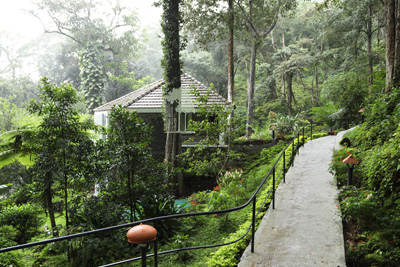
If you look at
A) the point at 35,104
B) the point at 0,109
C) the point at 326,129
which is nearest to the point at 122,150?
the point at 35,104

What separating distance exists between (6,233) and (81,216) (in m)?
4.57

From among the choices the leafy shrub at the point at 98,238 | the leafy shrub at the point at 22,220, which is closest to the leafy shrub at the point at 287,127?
the leafy shrub at the point at 98,238

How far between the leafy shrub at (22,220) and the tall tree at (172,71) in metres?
5.39

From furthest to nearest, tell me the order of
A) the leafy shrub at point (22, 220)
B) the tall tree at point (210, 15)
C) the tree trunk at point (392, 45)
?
the tall tree at point (210, 15)
the leafy shrub at point (22, 220)
the tree trunk at point (392, 45)

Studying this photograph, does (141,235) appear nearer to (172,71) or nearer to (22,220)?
(172,71)

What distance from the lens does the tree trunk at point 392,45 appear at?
27.3 feet

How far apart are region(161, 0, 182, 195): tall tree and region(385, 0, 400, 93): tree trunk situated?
7129mm

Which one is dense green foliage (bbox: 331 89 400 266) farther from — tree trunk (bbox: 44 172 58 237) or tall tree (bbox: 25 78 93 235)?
tree trunk (bbox: 44 172 58 237)

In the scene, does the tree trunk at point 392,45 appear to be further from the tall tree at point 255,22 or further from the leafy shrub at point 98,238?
the leafy shrub at point 98,238

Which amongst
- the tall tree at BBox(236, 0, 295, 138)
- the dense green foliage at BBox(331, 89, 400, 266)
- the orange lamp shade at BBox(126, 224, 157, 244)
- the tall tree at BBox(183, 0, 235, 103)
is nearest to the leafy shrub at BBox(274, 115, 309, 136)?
the tall tree at BBox(236, 0, 295, 138)

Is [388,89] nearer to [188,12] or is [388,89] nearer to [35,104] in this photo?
[35,104]

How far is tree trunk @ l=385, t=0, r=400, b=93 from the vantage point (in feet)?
27.3

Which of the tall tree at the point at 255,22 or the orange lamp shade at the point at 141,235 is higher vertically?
the tall tree at the point at 255,22

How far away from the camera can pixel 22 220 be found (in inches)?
398
